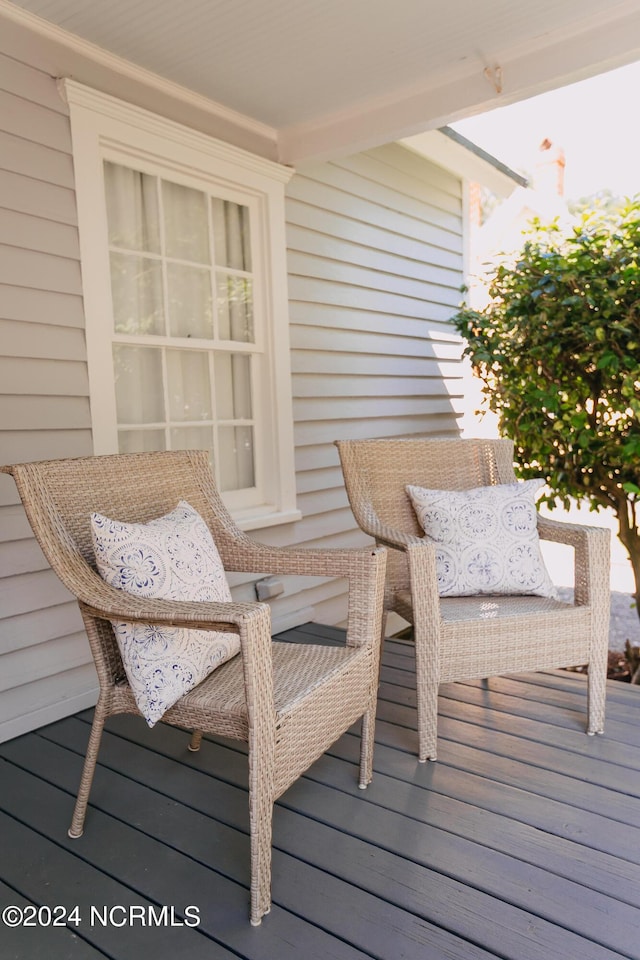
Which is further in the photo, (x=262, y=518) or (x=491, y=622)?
(x=262, y=518)

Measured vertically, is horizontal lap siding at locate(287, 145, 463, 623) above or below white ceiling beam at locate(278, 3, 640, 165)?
below

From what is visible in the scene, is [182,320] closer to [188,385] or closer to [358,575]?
[188,385]

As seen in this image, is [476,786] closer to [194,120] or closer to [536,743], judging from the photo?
[536,743]

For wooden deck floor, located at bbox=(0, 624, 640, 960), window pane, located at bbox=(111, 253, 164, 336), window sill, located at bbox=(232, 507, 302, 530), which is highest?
window pane, located at bbox=(111, 253, 164, 336)

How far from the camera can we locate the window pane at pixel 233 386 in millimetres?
3172

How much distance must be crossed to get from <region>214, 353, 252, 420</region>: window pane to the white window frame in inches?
2.7

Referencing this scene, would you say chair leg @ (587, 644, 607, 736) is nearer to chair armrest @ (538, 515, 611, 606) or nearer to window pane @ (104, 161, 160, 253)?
chair armrest @ (538, 515, 611, 606)

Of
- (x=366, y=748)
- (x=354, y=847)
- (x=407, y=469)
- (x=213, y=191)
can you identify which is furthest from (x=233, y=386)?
(x=354, y=847)

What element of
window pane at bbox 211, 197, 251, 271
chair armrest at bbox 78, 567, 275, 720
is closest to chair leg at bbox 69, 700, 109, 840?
chair armrest at bbox 78, 567, 275, 720

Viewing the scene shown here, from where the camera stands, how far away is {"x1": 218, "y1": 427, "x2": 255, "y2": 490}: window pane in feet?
10.5

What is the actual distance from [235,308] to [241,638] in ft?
6.98

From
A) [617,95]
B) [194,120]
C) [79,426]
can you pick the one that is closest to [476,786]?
[79,426]

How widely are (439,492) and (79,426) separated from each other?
129cm

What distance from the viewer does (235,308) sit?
3223mm
